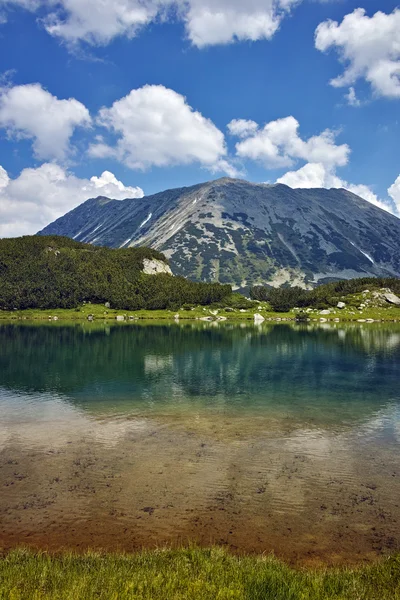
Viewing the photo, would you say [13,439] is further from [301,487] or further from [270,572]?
[270,572]

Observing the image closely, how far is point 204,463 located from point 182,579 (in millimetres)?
16081

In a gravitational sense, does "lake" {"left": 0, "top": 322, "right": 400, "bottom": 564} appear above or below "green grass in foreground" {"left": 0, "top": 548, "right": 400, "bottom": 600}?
below

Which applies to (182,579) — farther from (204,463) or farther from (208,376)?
(208,376)

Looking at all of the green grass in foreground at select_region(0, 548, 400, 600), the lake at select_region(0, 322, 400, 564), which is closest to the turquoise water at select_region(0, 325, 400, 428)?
the lake at select_region(0, 322, 400, 564)

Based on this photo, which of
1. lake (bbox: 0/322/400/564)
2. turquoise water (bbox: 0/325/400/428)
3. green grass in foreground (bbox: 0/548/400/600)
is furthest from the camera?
turquoise water (bbox: 0/325/400/428)

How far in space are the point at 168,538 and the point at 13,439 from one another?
19.5m

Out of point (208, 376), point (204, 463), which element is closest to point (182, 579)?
point (204, 463)

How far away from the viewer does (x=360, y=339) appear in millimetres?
122438

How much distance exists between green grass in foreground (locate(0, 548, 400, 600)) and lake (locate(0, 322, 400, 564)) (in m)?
4.01

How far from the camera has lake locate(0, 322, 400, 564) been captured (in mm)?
19359

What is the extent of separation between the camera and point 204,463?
27.8 metres

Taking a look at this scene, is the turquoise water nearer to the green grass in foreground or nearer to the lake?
the lake

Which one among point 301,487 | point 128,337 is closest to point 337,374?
point 301,487

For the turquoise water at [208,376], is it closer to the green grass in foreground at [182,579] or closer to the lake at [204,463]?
the lake at [204,463]
